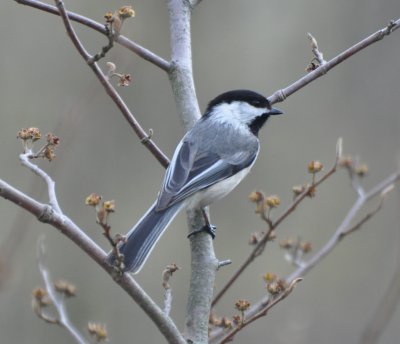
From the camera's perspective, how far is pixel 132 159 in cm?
608

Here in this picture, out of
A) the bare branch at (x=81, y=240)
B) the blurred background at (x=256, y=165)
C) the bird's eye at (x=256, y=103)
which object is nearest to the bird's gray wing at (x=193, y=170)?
the bird's eye at (x=256, y=103)

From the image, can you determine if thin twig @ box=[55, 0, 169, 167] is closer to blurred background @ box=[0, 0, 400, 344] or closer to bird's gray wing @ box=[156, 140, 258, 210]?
bird's gray wing @ box=[156, 140, 258, 210]

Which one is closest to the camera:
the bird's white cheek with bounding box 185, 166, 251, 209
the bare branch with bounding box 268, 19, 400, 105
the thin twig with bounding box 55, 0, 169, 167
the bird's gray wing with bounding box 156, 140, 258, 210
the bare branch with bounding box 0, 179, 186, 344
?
the bare branch with bounding box 0, 179, 186, 344

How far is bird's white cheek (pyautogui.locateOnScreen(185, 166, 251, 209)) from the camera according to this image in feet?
10.3

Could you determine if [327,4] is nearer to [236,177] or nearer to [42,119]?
[42,119]

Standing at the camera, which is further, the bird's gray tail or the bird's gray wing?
the bird's gray wing

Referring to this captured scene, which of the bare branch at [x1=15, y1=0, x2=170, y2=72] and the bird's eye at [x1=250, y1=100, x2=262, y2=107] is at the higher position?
the bare branch at [x1=15, y1=0, x2=170, y2=72]

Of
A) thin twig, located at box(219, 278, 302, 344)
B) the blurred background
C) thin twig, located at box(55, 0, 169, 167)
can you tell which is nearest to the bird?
thin twig, located at box(55, 0, 169, 167)

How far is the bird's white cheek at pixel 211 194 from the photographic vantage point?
10.3ft

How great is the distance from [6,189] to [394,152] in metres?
4.99

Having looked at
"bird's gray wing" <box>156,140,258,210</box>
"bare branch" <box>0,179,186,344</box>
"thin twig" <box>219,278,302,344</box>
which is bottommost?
"thin twig" <box>219,278,302,344</box>

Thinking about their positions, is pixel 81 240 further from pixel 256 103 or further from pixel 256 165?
pixel 256 165

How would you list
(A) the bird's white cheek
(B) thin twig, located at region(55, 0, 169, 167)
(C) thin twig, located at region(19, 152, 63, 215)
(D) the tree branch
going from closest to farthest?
(C) thin twig, located at region(19, 152, 63, 215) < (B) thin twig, located at region(55, 0, 169, 167) < (D) the tree branch < (A) the bird's white cheek

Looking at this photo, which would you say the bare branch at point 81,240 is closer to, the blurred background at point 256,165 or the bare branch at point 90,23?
the bare branch at point 90,23
